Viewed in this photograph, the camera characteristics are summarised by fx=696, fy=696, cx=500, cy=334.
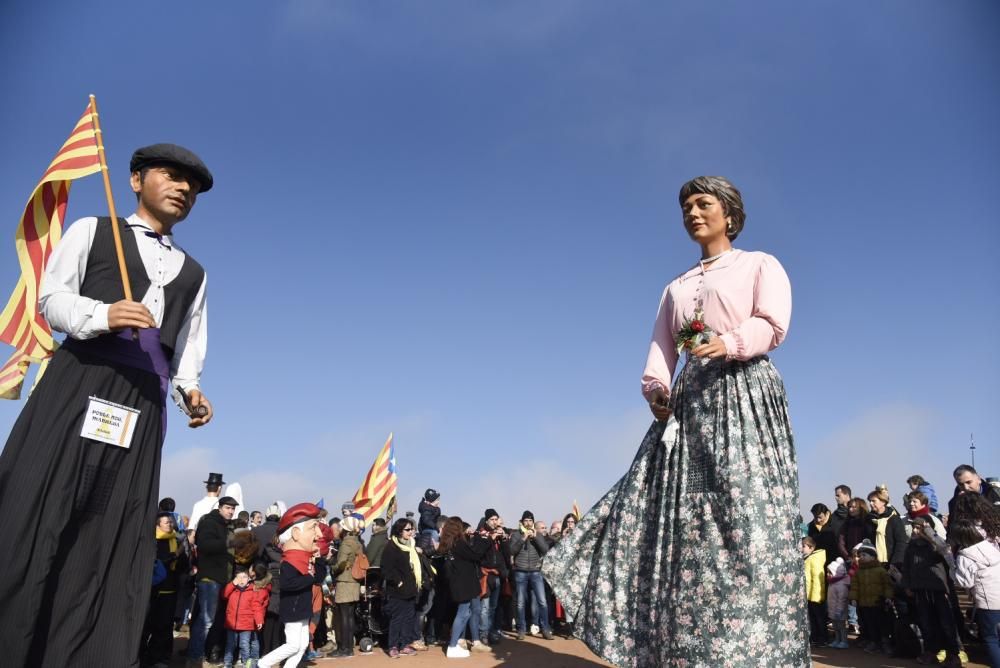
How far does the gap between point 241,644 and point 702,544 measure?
22.6 feet

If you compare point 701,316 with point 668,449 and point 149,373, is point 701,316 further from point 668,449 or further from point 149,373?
point 149,373

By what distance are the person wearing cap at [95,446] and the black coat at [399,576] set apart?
7.45 m

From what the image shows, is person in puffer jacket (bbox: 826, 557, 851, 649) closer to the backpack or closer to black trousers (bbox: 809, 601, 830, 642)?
black trousers (bbox: 809, 601, 830, 642)

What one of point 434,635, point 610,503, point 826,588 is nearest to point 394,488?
point 434,635

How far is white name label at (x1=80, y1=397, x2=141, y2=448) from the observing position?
265 cm

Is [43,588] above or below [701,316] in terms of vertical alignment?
below

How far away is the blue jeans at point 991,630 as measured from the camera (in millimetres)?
6797

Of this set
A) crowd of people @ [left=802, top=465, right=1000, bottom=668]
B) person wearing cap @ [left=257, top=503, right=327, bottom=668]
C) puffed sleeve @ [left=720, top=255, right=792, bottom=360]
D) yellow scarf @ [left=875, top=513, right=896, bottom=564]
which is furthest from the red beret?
yellow scarf @ [left=875, top=513, right=896, bottom=564]

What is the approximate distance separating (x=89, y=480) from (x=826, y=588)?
35.2 ft

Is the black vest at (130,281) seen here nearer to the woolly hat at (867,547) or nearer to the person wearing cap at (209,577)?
the person wearing cap at (209,577)

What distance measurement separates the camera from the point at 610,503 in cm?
354

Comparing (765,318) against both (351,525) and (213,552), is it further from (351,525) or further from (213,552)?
(351,525)

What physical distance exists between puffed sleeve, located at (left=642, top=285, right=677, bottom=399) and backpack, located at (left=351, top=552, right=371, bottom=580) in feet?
25.1

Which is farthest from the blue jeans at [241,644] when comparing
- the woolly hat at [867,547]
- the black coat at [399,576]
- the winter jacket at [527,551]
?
the woolly hat at [867,547]
